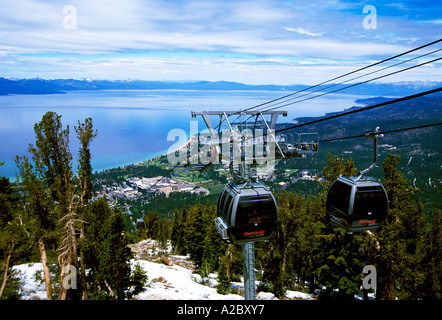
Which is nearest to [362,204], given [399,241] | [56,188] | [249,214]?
[249,214]

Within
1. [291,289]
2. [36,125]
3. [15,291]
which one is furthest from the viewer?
[291,289]

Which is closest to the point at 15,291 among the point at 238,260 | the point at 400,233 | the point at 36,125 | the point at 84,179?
the point at 84,179

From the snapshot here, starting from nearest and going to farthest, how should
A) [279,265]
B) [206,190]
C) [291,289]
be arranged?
[279,265] < [291,289] < [206,190]

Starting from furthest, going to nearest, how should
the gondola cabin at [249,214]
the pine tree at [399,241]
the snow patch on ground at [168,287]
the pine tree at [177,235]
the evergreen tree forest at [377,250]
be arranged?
the pine tree at [177,235] < the evergreen tree forest at [377,250] < the pine tree at [399,241] < the snow patch on ground at [168,287] < the gondola cabin at [249,214]

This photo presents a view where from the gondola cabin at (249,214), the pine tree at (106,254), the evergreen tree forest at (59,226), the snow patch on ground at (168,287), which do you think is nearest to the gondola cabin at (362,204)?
the gondola cabin at (249,214)

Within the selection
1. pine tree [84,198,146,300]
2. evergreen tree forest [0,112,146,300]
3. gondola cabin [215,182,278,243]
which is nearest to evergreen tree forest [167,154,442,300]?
pine tree [84,198,146,300]

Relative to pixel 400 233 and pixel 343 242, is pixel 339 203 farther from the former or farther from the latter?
pixel 400 233

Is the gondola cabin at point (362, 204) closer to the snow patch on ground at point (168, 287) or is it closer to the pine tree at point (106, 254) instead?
the pine tree at point (106, 254)
